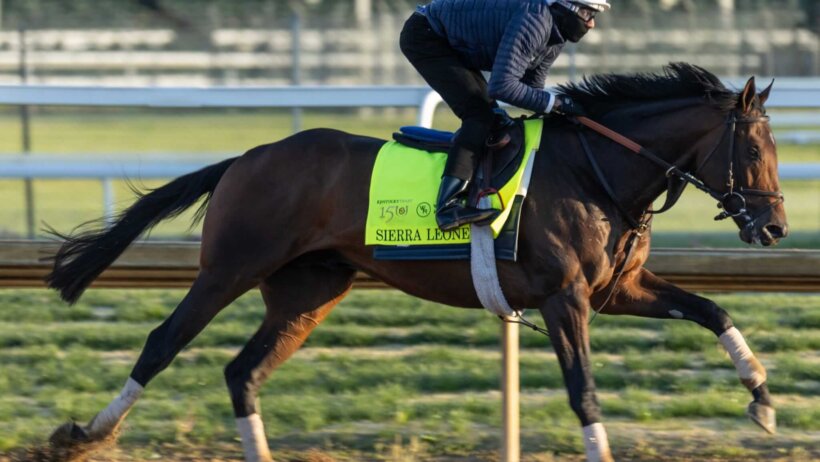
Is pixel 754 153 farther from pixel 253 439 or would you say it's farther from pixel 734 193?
pixel 253 439

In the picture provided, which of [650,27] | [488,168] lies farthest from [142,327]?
[650,27]

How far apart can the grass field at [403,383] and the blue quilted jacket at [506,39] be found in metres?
1.62

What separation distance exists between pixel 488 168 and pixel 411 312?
2.70m

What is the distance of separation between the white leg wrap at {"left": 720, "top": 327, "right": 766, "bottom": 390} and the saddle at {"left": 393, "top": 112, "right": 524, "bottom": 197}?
3.70 feet

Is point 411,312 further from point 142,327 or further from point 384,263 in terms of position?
point 384,263

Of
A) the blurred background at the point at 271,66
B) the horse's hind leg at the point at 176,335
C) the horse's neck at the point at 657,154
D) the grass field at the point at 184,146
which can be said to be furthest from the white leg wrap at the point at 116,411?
the blurred background at the point at 271,66

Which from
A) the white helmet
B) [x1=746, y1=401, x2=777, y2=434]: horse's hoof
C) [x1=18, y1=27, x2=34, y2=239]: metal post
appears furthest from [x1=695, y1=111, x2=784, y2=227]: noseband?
[x1=18, y1=27, x2=34, y2=239]: metal post

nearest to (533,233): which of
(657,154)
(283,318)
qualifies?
(657,154)

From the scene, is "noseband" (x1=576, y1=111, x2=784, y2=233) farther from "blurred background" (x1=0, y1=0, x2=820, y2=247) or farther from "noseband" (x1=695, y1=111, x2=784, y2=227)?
"blurred background" (x1=0, y1=0, x2=820, y2=247)

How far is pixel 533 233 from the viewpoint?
Answer: 4957mm

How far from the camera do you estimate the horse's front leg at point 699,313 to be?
16.8 ft

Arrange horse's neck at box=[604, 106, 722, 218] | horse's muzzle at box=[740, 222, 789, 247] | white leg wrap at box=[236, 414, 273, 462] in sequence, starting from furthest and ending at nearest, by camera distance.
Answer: white leg wrap at box=[236, 414, 273, 462], horse's neck at box=[604, 106, 722, 218], horse's muzzle at box=[740, 222, 789, 247]

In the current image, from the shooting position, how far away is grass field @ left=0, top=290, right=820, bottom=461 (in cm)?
571

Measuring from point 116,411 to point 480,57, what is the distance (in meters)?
2.08
